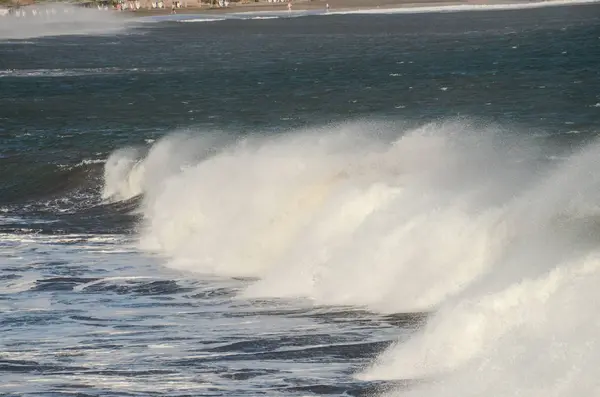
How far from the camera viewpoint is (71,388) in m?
19.1

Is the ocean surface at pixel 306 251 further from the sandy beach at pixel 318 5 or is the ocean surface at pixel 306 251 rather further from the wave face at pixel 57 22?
the sandy beach at pixel 318 5

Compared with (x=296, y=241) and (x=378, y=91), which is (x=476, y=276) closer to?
(x=296, y=241)

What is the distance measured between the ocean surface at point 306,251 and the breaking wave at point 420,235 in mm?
51

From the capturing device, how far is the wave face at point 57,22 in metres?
144

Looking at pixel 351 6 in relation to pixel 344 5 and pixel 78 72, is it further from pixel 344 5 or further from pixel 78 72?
pixel 78 72

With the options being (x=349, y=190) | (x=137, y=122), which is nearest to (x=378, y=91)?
(x=137, y=122)

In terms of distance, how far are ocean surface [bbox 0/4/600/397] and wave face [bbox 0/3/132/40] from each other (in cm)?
8537

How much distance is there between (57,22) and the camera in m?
169

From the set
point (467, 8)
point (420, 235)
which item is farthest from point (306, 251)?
point (467, 8)

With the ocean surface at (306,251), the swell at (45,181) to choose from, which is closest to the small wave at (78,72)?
the ocean surface at (306,251)

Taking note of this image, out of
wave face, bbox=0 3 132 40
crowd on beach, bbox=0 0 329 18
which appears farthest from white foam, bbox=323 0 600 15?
wave face, bbox=0 3 132 40

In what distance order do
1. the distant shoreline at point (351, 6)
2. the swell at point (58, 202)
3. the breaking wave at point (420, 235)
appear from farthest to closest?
the distant shoreline at point (351, 6) < the swell at point (58, 202) < the breaking wave at point (420, 235)

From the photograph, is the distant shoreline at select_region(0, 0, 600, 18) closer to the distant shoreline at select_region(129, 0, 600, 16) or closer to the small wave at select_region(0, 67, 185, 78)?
the distant shoreline at select_region(129, 0, 600, 16)

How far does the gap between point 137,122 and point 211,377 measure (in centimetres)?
3838
